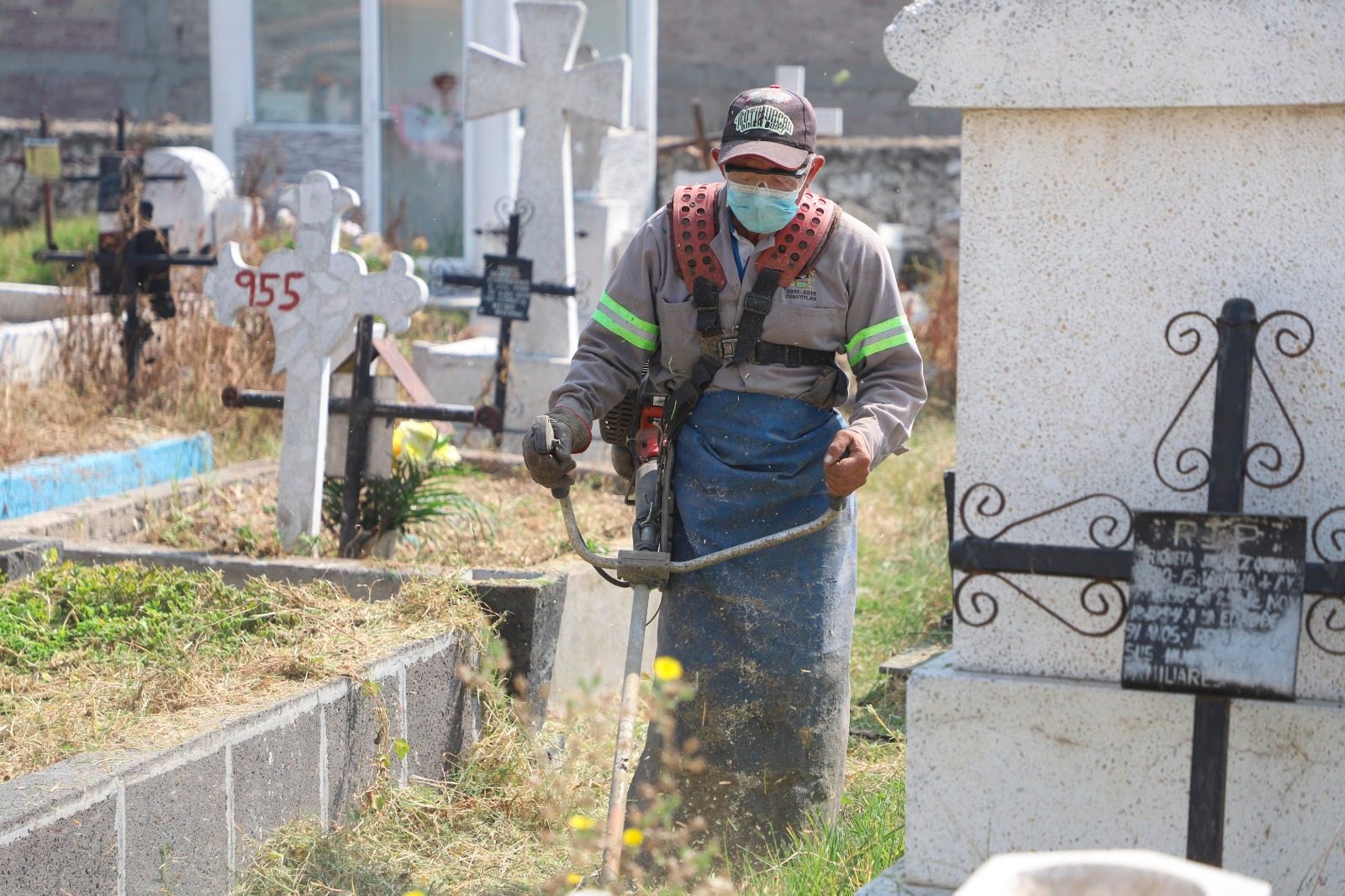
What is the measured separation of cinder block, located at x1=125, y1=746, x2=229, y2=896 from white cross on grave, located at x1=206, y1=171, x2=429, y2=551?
6.23 ft

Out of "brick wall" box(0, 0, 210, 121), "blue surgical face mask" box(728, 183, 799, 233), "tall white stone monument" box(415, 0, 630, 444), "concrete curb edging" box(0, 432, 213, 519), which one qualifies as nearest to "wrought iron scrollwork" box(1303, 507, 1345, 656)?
"blue surgical face mask" box(728, 183, 799, 233)

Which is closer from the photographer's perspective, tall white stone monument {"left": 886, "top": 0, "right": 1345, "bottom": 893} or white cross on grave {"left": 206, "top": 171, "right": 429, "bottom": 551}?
tall white stone monument {"left": 886, "top": 0, "right": 1345, "bottom": 893}

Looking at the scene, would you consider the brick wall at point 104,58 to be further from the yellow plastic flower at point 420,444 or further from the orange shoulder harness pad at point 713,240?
the orange shoulder harness pad at point 713,240

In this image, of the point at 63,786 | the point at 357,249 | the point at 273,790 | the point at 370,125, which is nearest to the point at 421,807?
the point at 273,790

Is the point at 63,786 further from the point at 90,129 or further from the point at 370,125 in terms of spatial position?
the point at 90,129

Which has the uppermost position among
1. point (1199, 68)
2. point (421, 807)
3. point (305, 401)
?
point (1199, 68)

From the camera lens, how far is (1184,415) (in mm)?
2916

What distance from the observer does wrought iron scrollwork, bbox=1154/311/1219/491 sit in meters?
2.88

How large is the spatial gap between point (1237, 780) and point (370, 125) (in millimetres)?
11472

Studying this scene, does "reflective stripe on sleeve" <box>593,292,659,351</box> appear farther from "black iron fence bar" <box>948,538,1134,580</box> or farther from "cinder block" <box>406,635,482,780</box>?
"cinder block" <box>406,635,482,780</box>

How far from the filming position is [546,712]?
4.90 meters

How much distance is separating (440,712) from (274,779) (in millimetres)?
746

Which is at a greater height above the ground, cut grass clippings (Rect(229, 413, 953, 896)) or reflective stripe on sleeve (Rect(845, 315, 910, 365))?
reflective stripe on sleeve (Rect(845, 315, 910, 365))

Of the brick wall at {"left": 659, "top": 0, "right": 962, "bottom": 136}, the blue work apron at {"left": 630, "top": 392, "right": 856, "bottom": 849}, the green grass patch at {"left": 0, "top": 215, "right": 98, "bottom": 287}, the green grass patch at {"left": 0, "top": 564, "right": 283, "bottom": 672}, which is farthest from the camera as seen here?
the brick wall at {"left": 659, "top": 0, "right": 962, "bottom": 136}
